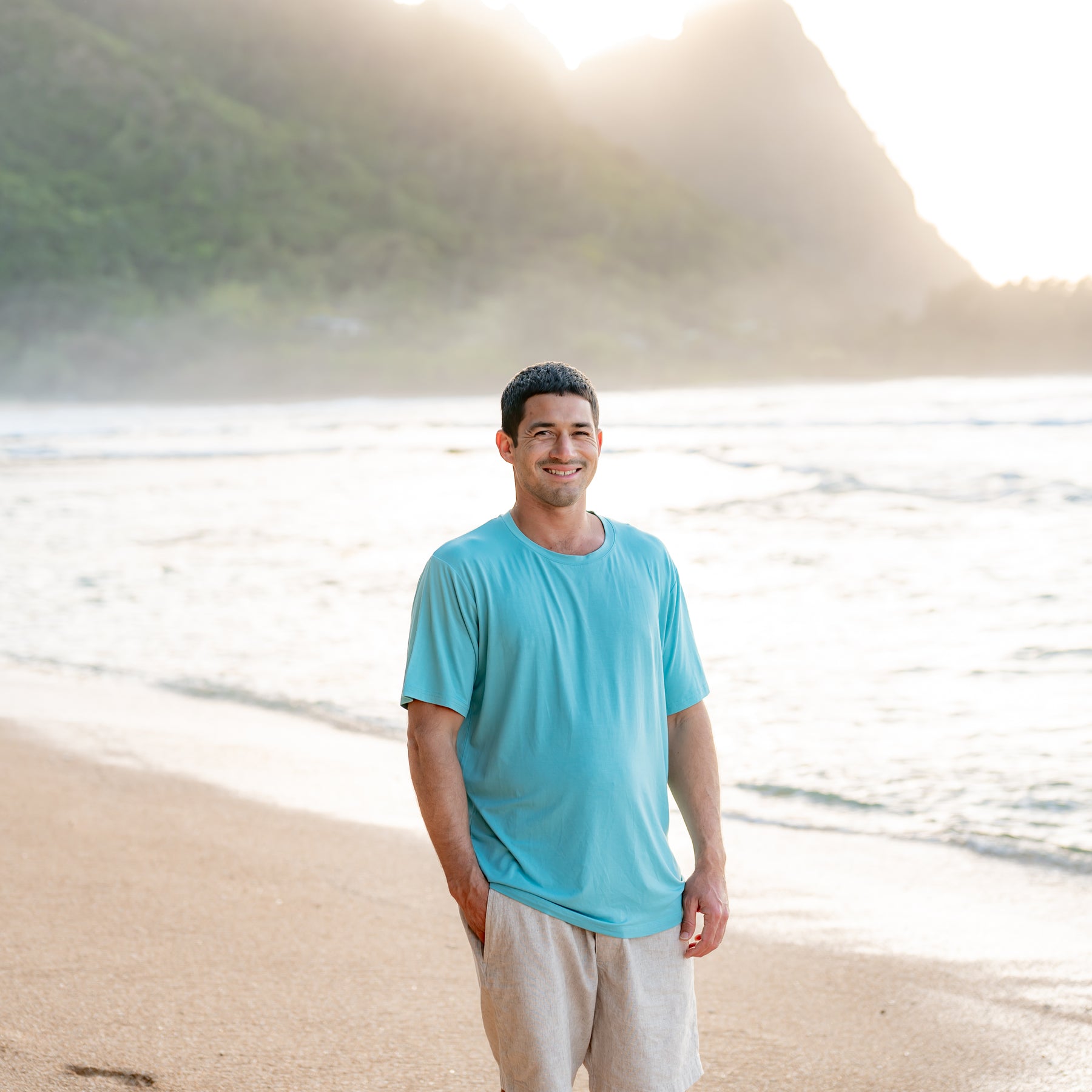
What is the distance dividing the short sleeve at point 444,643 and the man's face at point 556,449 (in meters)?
0.22

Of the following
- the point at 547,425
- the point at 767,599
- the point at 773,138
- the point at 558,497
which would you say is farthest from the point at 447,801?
the point at 773,138

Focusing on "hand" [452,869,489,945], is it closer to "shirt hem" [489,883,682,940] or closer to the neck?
"shirt hem" [489,883,682,940]

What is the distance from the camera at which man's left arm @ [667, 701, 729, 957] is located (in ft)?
6.18

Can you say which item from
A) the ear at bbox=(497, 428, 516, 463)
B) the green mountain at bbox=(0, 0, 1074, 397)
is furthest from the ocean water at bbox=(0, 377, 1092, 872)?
the green mountain at bbox=(0, 0, 1074, 397)

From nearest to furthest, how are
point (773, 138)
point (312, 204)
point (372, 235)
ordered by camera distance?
point (312, 204)
point (372, 235)
point (773, 138)

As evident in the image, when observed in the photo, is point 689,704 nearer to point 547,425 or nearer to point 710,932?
point 710,932

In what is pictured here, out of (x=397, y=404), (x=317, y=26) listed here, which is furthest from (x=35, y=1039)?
(x=317, y=26)

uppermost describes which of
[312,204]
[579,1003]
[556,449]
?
[312,204]

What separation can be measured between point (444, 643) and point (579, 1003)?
2.02 ft

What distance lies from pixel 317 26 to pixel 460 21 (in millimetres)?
16460

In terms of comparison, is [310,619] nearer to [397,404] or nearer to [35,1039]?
[35,1039]

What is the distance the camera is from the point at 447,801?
1.81 metres

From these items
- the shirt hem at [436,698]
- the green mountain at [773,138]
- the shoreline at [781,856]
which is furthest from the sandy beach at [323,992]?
the green mountain at [773,138]

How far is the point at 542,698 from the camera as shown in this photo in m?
1.80
